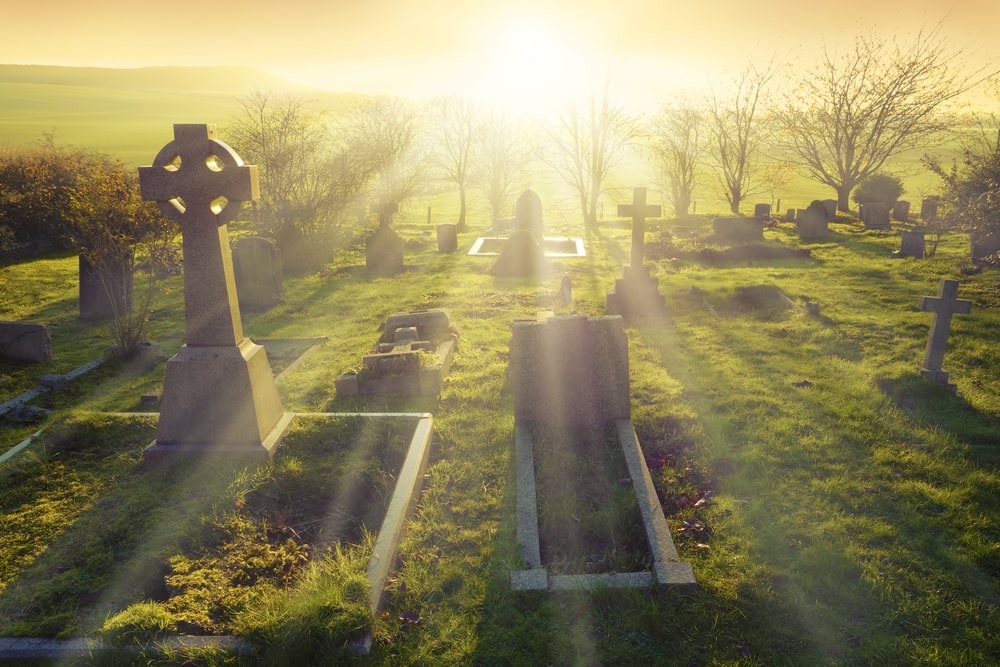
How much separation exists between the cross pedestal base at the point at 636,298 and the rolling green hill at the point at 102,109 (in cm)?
2551

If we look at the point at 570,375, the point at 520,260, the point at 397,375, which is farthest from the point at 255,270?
the point at 570,375

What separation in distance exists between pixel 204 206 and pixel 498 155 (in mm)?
27603

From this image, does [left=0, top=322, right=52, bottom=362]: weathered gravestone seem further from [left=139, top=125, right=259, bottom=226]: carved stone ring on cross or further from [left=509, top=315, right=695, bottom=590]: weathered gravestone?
[left=509, top=315, right=695, bottom=590]: weathered gravestone

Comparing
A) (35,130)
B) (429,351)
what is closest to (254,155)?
(429,351)

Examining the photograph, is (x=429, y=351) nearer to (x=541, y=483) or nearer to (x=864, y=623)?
(x=541, y=483)

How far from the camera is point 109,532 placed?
4.46 meters

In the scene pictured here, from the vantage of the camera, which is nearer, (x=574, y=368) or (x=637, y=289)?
(x=574, y=368)

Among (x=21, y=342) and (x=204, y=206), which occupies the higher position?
(x=204, y=206)

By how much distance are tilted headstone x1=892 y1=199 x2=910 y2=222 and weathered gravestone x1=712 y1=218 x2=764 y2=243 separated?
401 inches

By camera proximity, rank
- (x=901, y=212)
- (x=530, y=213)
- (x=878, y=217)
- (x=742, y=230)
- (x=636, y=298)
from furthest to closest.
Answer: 1. (x=901, y=212)
2. (x=878, y=217)
3. (x=530, y=213)
4. (x=742, y=230)
5. (x=636, y=298)

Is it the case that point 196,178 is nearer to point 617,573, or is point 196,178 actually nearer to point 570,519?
point 570,519

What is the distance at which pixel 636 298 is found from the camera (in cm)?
1168

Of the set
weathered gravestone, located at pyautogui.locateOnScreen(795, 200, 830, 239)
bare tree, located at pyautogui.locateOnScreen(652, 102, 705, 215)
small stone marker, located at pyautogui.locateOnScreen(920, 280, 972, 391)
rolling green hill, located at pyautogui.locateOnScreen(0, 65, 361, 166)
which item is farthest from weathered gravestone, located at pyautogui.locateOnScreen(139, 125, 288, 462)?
rolling green hill, located at pyautogui.locateOnScreen(0, 65, 361, 166)

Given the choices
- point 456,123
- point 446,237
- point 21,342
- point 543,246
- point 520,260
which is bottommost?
point 21,342
